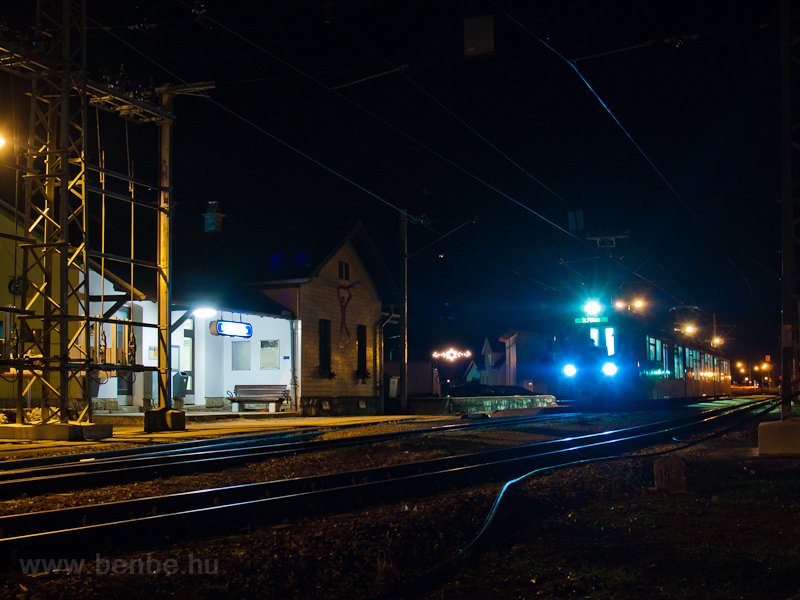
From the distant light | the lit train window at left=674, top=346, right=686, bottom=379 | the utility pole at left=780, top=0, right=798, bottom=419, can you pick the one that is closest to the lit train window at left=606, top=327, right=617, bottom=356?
the distant light

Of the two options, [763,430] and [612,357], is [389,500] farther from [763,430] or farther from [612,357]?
A: [612,357]

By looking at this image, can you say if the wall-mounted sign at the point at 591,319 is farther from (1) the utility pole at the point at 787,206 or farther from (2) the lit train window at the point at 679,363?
(1) the utility pole at the point at 787,206

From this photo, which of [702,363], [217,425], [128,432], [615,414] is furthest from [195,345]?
[702,363]

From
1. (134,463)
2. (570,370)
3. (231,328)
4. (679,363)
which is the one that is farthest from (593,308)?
(134,463)

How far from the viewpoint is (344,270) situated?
34.6m

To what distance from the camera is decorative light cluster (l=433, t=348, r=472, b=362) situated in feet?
207

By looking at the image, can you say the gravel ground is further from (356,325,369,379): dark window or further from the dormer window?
(356,325,369,379): dark window

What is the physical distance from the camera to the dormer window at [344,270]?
34.3 meters

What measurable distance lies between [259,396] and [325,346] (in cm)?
429

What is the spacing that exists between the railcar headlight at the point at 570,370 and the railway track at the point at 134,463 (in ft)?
46.3

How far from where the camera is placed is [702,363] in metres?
52.2

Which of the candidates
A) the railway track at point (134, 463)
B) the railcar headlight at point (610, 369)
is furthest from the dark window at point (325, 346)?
the railway track at point (134, 463)

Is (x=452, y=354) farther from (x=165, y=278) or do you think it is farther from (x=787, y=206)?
(x=787, y=206)

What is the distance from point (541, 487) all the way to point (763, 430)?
15.1ft
